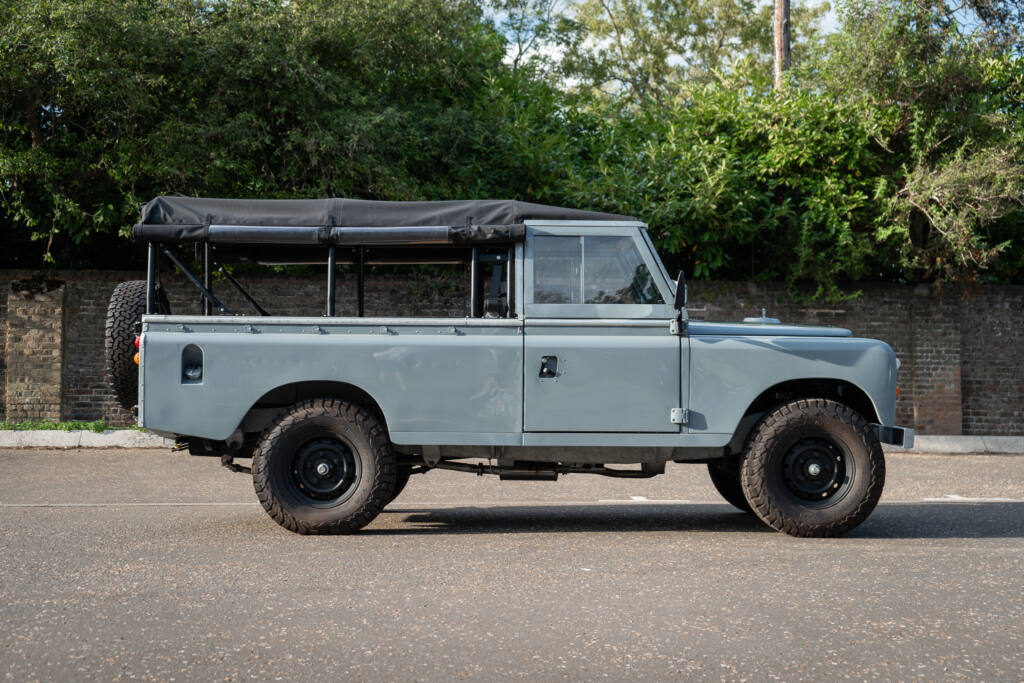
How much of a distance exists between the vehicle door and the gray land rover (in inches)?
0.4

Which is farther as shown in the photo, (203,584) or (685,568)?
(685,568)

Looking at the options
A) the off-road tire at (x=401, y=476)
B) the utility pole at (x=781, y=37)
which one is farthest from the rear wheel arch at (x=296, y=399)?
the utility pole at (x=781, y=37)

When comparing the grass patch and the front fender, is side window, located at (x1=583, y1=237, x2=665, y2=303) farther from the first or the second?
the grass patch

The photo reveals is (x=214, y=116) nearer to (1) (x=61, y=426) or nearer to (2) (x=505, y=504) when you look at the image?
(1) (x=61, y=426)

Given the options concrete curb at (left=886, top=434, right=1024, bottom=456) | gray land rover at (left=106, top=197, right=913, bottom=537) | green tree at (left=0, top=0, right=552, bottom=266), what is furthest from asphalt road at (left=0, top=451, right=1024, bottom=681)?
green tree at (left=0, top=0, right=552, bottom=266)

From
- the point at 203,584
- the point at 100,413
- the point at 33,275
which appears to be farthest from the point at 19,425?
the point at 203,584

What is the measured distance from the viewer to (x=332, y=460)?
7.07 m

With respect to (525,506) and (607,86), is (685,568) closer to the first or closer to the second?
(525,506)

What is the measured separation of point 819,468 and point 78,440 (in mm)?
10393

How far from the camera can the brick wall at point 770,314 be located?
15.6m

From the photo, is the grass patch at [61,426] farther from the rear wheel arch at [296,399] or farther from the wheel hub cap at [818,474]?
the wheel hub cap at [818,474]

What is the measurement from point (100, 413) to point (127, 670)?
12.8 metres

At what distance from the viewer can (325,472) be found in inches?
277

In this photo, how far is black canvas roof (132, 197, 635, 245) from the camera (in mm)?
7184
